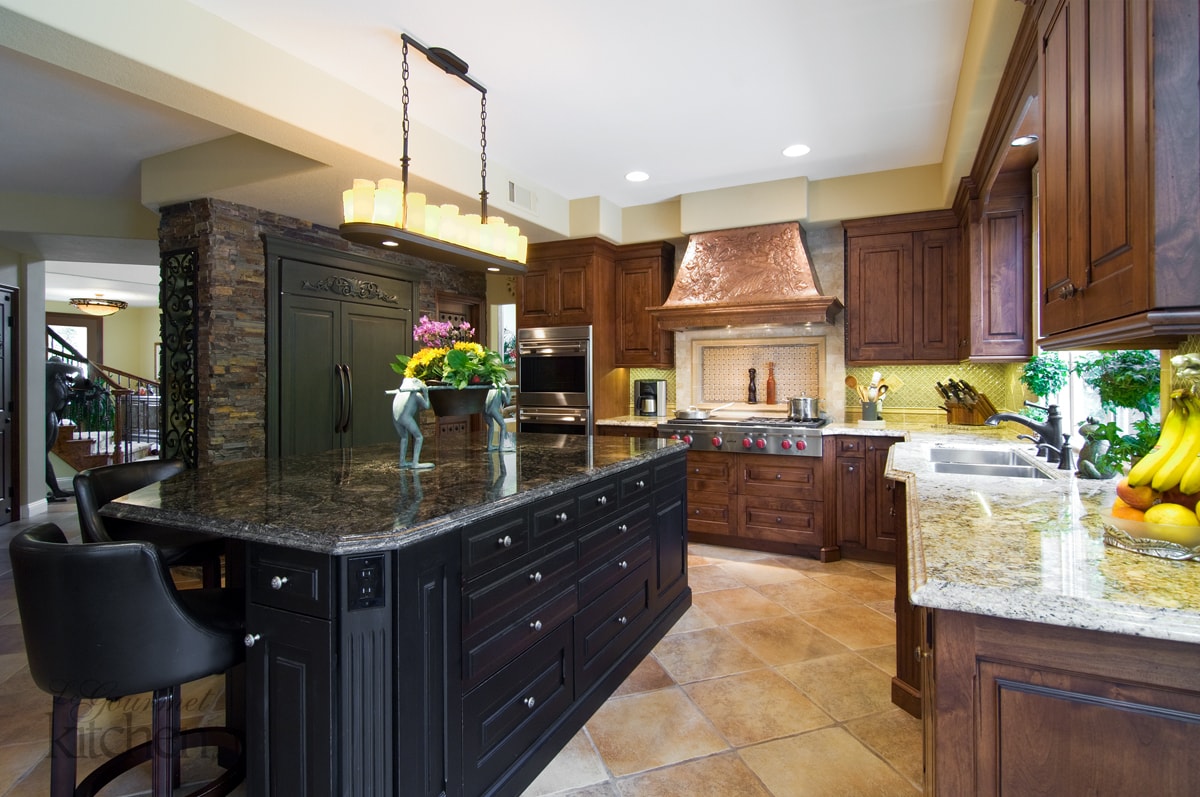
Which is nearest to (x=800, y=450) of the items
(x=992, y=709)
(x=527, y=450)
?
(x=527, y=450)

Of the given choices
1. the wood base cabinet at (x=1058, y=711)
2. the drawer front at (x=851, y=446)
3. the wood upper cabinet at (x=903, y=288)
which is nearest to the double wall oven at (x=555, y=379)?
Answer: the drawer front at (x=851, y=446)

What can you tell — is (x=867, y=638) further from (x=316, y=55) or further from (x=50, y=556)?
(x=316, y=55)

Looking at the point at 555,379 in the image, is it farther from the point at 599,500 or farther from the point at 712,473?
the point at 599,500

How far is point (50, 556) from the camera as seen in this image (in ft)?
4.63

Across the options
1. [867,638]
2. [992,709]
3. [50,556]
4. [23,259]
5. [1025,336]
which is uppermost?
[23,259]

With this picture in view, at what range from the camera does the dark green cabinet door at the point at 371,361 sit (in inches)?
196

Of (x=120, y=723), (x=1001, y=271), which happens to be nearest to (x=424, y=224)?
(x=120, y=723)

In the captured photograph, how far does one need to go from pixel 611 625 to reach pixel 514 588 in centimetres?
80

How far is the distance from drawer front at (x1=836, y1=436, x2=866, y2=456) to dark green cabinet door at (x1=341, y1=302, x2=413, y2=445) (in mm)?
3529

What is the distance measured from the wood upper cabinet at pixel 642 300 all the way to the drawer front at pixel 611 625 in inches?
112

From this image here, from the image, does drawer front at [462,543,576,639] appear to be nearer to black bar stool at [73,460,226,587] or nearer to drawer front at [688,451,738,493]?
black bar stool at [73,460,226,587]

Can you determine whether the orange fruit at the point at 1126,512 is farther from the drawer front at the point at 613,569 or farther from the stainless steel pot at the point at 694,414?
the stainless steel pot at the point at 694,414

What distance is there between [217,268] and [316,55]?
186cm

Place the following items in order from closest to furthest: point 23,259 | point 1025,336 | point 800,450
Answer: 1. point 1025,336
2. point 800,450
3. point 23,259
